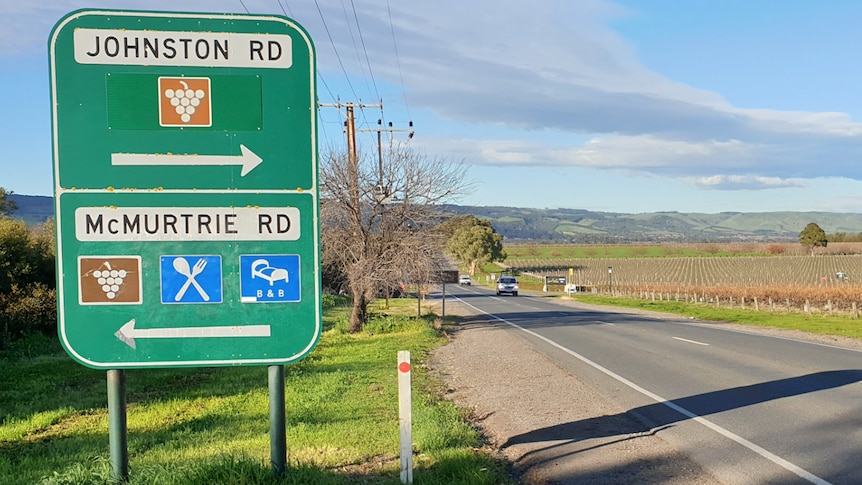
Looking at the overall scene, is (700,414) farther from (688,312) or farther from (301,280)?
(688,312)

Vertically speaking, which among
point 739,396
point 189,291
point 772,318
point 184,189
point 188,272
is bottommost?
point 772,318

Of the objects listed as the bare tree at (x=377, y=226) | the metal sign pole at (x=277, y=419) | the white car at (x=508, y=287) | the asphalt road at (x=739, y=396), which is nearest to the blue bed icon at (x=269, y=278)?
the metal sign pole at (x=277, y=419)

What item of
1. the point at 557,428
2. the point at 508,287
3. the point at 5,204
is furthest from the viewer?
the point at 508,287

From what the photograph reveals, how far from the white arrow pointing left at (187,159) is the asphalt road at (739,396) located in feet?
15.6

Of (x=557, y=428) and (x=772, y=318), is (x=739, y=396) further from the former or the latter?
(x=772, y=318)

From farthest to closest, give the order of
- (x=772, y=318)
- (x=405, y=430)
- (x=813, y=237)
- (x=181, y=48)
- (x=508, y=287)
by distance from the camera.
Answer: (x=813, y=237) → (x=508, y=287) → (x=772, y=318) → (x=405, y=430) → (x=181, y=48)

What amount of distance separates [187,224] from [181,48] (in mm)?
1210

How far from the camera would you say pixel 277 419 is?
192 inches

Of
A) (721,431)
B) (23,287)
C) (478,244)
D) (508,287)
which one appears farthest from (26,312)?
(478,244)

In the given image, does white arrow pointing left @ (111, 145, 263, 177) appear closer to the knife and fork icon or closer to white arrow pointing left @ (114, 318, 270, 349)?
the knife and fork icon

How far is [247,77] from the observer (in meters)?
4.84

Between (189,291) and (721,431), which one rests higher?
(189,291)

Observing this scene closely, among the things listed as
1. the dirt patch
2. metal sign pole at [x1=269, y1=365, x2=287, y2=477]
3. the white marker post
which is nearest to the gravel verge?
the dirt patch

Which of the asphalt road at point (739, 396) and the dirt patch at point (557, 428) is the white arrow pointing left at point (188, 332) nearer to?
the dirt patch at point (557, 428)
